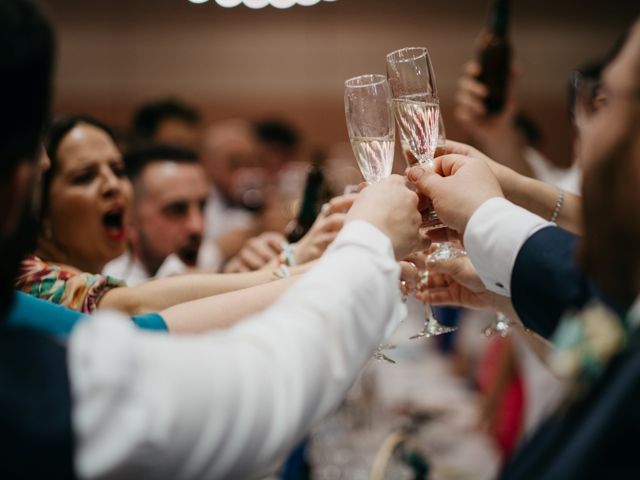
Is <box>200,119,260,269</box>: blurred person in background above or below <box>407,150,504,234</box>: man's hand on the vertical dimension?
below

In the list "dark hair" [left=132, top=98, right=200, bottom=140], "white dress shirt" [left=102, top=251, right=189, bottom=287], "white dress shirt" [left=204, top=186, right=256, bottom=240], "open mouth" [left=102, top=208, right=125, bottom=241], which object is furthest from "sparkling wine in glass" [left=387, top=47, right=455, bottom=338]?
"white dress shirt" [left=204, top=186, right=256, bottom=240]

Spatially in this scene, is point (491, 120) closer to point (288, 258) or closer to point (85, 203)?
point (288, 258)

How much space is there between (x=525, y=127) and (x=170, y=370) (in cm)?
378

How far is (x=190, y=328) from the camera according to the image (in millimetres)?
1354

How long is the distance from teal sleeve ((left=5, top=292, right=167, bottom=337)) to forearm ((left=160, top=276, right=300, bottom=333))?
0.03 m

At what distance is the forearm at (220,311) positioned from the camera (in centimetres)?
136

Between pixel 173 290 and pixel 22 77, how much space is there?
0.88m

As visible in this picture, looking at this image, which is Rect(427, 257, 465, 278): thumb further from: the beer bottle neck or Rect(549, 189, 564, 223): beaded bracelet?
the beer bottle neck

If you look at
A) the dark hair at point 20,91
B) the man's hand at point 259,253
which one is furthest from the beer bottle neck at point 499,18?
the dark hair at point 20,91

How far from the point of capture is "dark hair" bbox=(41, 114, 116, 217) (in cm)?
196

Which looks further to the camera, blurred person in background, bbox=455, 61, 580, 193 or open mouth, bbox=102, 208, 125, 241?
blurred person in background, bbox=455, 61, 580, 193

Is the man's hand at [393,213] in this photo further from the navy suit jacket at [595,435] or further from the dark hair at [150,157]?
the dark hair at [150,157]

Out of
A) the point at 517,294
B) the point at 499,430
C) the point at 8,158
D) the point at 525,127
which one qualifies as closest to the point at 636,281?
the point at 517,294

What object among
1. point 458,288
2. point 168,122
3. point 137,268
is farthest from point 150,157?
point 458,288
